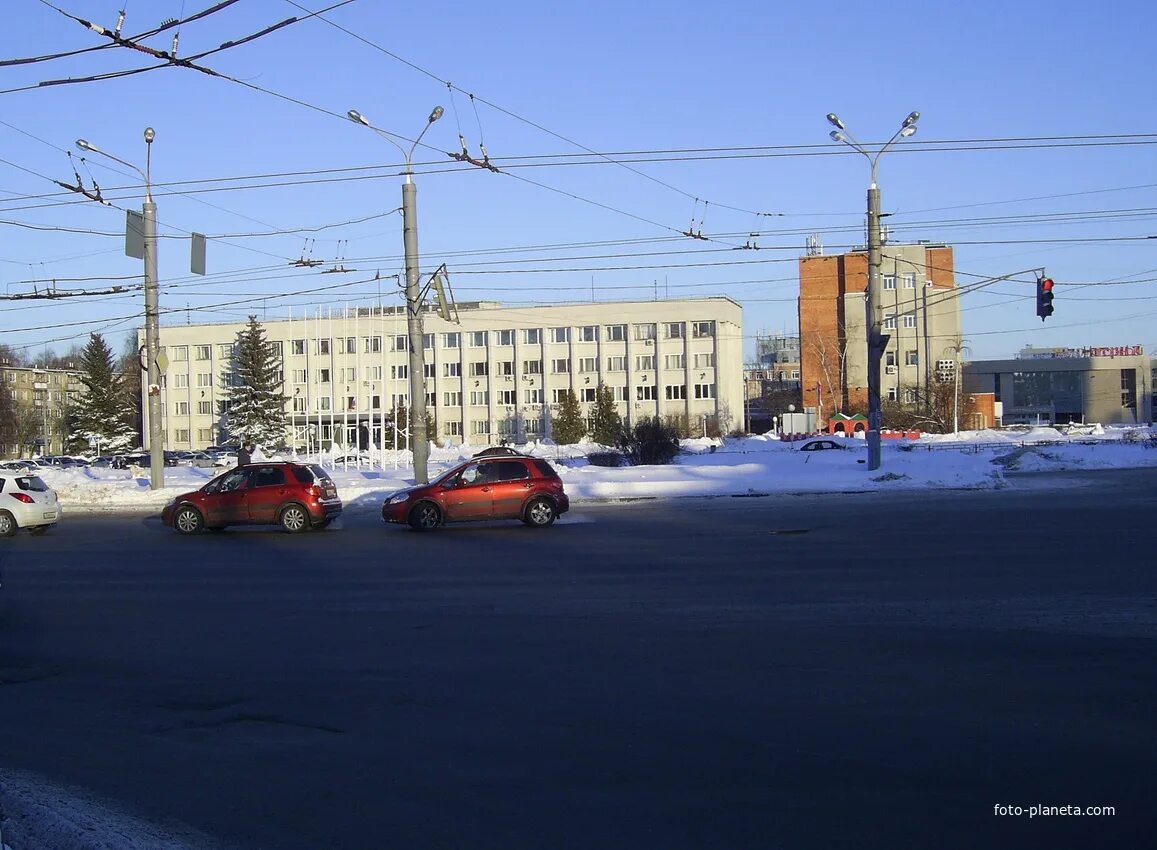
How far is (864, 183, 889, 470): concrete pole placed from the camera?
112 ft

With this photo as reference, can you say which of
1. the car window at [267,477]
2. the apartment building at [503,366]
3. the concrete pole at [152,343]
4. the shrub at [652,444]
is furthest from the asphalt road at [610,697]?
the apartment building at [503,366]

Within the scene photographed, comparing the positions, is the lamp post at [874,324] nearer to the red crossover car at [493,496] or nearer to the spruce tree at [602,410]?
the red crossover car at [493,496]

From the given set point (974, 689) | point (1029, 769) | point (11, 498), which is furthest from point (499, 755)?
point (11, 498)

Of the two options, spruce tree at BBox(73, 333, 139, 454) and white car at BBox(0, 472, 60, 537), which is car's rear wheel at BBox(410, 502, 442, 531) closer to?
white car at BBox(0, 472, 60, 537)

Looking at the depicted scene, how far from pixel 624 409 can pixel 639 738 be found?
95892 mm

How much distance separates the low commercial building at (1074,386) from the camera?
134 m

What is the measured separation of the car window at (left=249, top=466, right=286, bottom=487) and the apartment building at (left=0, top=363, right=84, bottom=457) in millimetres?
62276

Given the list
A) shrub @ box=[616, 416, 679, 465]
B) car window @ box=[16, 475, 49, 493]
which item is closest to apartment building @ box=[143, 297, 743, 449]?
shrub @ box=[616, 416, 679, 465]

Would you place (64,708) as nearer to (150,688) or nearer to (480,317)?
(150,688)

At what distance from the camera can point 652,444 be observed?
46.2 metres

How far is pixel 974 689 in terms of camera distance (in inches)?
320

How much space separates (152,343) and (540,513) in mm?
18640

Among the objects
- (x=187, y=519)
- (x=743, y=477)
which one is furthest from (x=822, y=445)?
(x=187, y=519)

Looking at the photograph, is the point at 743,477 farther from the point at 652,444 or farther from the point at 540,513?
the point at 540,513
